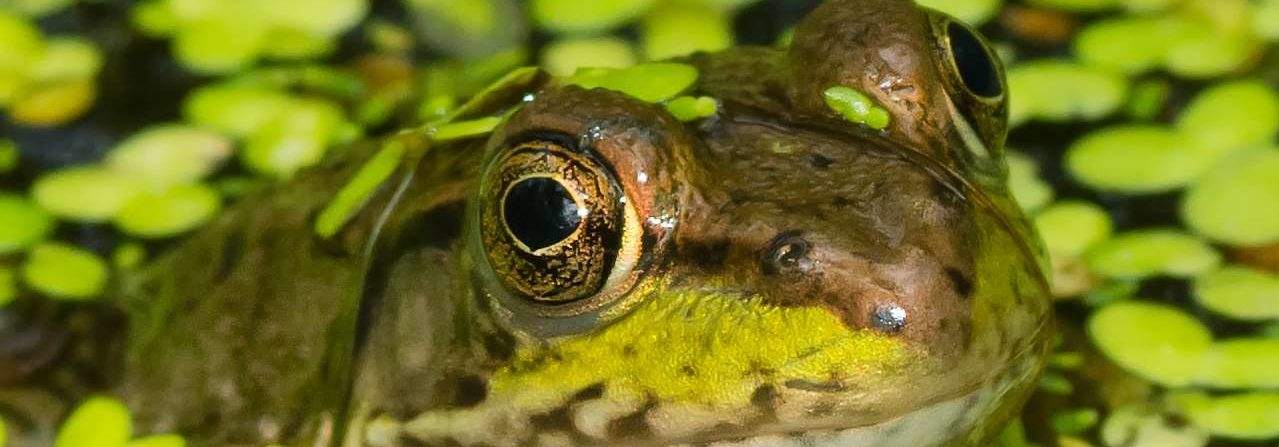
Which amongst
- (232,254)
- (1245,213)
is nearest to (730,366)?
(232,254)

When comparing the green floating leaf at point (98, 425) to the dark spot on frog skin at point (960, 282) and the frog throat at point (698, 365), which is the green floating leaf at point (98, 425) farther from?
the dark spot on frog skin at point (960, 282)

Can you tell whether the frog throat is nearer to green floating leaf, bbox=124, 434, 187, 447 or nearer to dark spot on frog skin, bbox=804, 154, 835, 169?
dark spot on frog skin, bbox=804, 154, 835, 169

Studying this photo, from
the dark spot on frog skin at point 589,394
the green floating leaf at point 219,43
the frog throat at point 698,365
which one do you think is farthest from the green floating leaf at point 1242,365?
the green floating leaf at point 219,43

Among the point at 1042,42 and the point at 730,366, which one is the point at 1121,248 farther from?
the point at 730,366

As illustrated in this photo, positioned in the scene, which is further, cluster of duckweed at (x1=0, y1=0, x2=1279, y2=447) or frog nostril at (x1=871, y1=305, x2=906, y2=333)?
cluster of duckweed at (x1=0, y1=0, x2=1279, y2=447)

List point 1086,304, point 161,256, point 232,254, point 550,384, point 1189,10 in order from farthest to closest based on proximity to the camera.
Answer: point 1189,10 → point 161,256 → point 1086,304 → point 232,254 → point 550,384

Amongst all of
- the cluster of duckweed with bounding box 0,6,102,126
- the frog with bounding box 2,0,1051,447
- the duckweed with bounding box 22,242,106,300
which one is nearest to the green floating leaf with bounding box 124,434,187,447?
the frog with bounding box 2,0,1051,447
